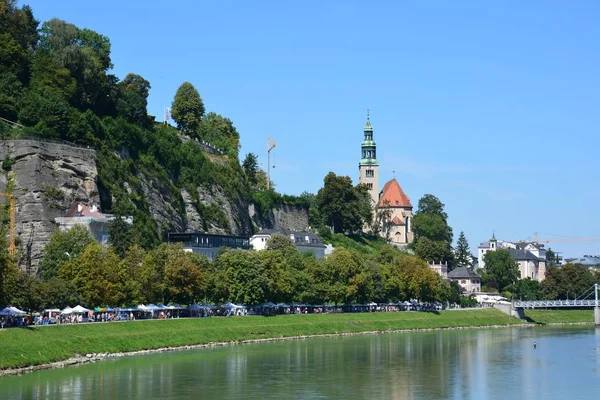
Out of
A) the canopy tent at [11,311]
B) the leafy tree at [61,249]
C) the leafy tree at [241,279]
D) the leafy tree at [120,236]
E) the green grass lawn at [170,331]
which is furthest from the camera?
the leafy tree at [241,279]

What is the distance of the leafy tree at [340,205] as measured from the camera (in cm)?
17750

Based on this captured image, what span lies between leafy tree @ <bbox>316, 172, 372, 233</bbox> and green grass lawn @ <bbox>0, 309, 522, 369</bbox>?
46.7m

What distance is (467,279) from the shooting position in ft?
598

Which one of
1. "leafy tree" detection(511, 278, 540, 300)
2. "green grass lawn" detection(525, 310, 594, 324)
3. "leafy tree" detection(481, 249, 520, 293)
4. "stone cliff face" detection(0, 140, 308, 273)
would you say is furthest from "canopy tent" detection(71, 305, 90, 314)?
"leafy tree" detection(481, 249, 520, 293)

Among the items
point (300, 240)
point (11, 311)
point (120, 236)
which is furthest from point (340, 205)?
point (11, 311)

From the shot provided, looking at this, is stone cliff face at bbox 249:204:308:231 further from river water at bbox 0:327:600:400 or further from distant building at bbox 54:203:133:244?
river water at bbox 0:327:600:400

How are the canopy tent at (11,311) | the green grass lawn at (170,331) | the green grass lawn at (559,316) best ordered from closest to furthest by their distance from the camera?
the green grass lawn at (170,331), the canopy tent at (11,311), the green grass lawn at (559,316)

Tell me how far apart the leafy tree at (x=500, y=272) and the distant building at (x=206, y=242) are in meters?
66.5

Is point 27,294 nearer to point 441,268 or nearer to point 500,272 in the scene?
point 441,268

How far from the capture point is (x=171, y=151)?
133m

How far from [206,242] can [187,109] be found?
37.5 metres

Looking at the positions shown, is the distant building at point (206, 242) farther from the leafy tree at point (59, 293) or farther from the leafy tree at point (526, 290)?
the leafy tree at point (526, 290)

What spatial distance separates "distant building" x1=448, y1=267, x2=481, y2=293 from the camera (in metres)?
181

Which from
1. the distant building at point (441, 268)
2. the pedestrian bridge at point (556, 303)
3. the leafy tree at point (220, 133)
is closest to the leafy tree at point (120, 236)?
the leafy tree at point (220, 133)
